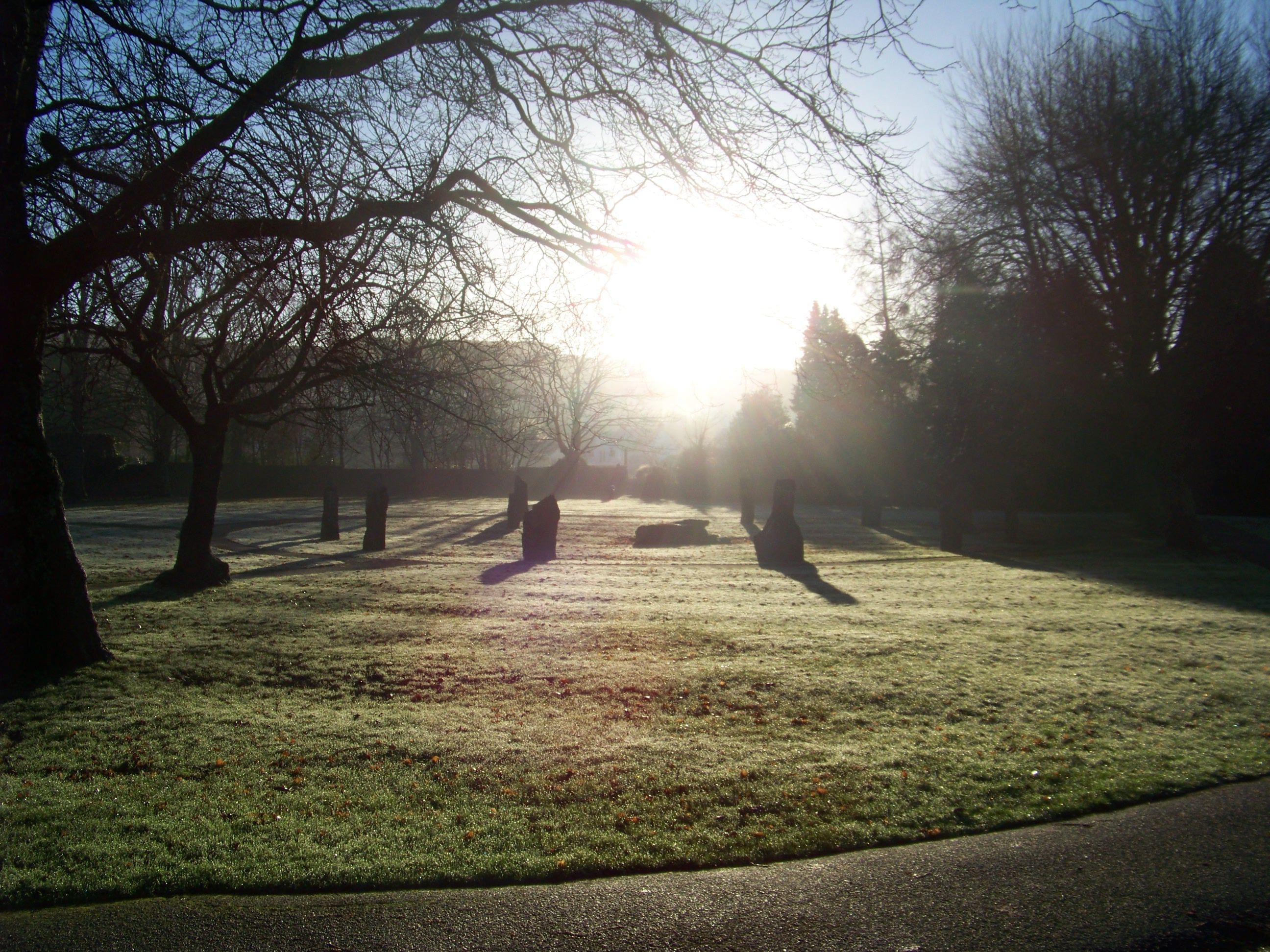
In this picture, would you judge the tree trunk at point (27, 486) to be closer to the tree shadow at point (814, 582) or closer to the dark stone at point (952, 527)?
the tree shadow at point (814, 582)

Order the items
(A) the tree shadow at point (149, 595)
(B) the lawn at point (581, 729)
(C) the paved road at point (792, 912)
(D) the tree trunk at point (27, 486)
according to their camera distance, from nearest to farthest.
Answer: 1. (C) the paved road at point (792, 912)
2. (B) the lawn at point (581, 729)
3. (D) the tree trunk at point (27, 486)
4. (A) the tree shadow at point (149, 595)

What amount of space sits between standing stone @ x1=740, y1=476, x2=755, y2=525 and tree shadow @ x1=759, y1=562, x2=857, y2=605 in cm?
1151

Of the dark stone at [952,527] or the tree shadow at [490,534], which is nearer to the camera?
the dark stone at [952,527]

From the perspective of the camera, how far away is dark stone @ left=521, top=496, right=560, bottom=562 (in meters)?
17.5

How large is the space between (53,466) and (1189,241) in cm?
2111

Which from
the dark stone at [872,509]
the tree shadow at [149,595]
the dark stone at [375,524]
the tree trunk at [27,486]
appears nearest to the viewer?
the tree trunk at [27,486]

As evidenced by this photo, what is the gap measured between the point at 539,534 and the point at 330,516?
7125 millimetres

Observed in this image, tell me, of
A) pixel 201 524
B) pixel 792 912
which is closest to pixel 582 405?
pixel 201 524

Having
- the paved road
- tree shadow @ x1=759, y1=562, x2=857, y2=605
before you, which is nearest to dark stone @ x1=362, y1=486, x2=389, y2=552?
tree shadow @ x1=759, y1=562, x2=857, y2=605

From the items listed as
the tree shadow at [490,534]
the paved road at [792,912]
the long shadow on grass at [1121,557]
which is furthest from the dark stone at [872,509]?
the paved road at [792,912]

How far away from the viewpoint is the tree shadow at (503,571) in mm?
13570

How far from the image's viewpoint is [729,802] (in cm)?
416

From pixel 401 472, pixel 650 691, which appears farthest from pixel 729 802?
pixel 401 472

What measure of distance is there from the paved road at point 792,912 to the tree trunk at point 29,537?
4.25 meters
